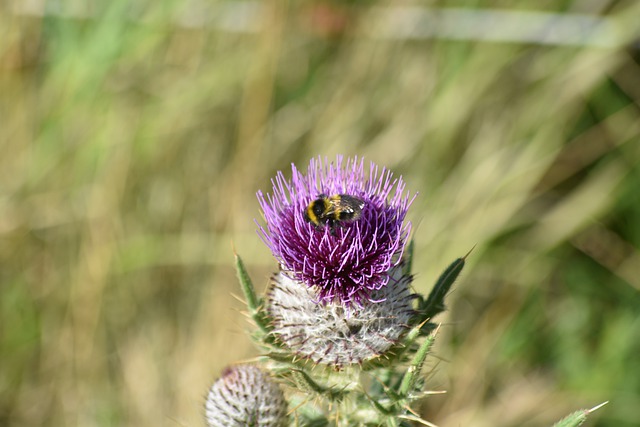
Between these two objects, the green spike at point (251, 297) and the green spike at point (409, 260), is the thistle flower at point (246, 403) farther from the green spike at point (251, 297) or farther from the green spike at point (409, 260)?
the green spike at point (409, 260)

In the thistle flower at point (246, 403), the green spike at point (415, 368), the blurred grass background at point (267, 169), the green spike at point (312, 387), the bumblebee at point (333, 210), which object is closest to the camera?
the green spike at point (415, 368)

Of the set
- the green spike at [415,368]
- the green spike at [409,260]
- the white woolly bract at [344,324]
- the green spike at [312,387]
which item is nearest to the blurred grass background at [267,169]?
the green spike at [409,260]

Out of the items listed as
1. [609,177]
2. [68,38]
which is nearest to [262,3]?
[68,38]

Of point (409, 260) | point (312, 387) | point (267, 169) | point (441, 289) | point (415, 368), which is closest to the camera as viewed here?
point (415, 368)

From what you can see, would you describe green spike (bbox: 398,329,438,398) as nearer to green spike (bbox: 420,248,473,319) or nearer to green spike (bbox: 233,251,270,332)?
green spike (bbox: 420,248,473,319)

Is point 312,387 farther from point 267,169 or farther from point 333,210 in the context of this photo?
point 267,169

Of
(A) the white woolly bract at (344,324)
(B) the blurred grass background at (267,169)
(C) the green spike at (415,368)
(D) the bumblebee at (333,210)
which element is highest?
(B) the blurred grass background at (267,169)

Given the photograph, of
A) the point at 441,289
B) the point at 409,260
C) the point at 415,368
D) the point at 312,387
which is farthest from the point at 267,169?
the point at 415,368
